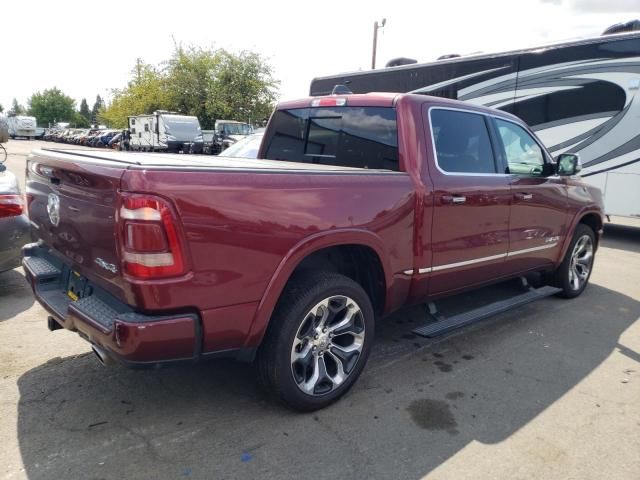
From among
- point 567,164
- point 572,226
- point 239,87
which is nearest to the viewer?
point 567,164

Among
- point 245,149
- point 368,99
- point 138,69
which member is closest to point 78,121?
point 138,69

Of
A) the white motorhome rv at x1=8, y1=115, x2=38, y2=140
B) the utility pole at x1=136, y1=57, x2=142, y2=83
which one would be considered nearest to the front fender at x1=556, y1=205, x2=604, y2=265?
the utility pole at x1=136, y1=57, x2=142, y2=83

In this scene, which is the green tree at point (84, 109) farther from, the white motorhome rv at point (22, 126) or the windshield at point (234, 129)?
the windshield at point (234, 129)

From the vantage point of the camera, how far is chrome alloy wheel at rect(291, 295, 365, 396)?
2.93 metres

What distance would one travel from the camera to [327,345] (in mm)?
3029

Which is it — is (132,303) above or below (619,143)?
below

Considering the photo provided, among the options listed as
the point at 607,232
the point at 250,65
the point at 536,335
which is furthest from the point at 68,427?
the point at 250,65

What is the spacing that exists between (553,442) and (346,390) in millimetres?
1181

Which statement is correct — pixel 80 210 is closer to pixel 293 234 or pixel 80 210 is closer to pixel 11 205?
pixel 293 234

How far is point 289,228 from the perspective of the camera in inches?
105

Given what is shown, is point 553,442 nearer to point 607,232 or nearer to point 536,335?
point 536,335

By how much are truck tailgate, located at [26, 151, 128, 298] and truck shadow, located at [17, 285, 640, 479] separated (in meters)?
0.83

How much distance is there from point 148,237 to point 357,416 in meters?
1.59

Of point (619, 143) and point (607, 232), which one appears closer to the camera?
point (619, 143)
